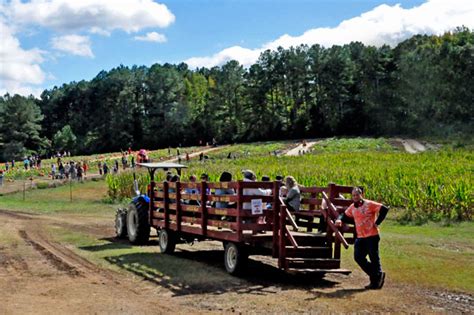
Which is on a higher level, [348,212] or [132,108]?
[132,108]

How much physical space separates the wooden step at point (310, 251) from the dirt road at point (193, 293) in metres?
0.53

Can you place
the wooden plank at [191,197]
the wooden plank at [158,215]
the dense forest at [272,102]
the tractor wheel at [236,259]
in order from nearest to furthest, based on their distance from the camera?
the tractor wheel at [236,259]
the wooden plank at [191,197]
the wooden plank at [158,215]
the dense forest at [272,102]

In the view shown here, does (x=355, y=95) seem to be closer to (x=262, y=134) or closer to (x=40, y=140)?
(x=262, y=134)

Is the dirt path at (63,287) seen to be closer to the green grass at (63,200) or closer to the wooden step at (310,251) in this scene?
the wooden step at (310,251)

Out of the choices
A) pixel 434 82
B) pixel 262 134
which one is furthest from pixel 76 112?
pixel 434 82

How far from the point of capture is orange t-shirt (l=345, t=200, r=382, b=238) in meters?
11.0

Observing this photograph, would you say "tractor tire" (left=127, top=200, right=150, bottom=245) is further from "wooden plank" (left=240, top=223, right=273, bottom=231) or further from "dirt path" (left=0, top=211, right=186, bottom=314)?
"wooden plank" (left=240, top=223, right=273, bottom=231)

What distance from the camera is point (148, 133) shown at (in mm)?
133125

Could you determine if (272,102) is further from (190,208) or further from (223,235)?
(223,235)

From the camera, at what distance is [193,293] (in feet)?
35.4

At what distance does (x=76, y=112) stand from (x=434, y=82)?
89.9 metres

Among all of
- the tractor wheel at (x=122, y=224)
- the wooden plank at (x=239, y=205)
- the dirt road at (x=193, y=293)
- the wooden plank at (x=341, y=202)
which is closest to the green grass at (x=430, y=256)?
the dirt road at (x=193, y=293)

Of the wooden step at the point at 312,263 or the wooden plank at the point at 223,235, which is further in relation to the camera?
the wooden plank at the point at 223,235

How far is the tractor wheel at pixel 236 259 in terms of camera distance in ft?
40.1
